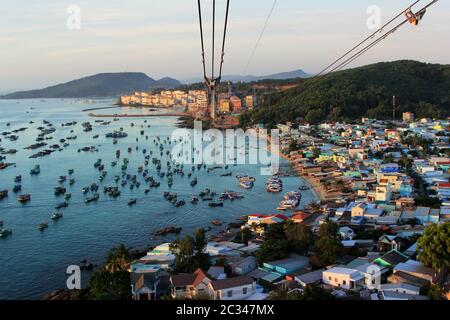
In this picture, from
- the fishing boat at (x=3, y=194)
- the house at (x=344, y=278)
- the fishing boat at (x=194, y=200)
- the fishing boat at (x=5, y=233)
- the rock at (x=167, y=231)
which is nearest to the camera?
the house at (x=344, y=278)

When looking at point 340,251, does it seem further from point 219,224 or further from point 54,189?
point 54,189

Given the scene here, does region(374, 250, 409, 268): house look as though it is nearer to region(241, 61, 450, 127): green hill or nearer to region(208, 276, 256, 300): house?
region(208, 276, 256, 300): house

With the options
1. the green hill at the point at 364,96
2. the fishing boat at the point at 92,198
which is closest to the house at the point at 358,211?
the fishing boat at the point at 92,198

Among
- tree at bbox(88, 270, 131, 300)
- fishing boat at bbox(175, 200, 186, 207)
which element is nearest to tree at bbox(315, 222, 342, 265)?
tree at bbox(88, 270, 131, 300)

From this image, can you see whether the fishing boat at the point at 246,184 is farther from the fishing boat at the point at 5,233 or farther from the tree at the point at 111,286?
the tree at the point at 111,286

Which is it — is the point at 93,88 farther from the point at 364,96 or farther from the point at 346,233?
the point at 346,233

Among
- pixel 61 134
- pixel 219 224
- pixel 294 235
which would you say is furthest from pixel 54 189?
pixel 61 134
